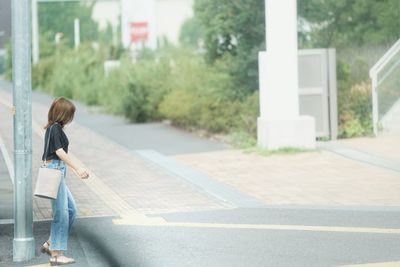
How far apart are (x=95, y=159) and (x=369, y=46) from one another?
7.41m

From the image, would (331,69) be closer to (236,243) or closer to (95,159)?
(95,159)

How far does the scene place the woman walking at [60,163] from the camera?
308 inches

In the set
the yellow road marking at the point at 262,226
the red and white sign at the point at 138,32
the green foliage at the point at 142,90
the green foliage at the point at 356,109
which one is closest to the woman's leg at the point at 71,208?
the yellow road marking at the point at 262,226

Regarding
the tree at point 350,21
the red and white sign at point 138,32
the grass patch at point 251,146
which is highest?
the red and white sign at point 138,32

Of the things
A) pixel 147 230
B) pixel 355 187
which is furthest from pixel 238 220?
pixel 355 187

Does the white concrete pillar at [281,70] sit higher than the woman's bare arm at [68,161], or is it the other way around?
the white concrete pillar at [281,70]

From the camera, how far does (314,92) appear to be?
1794 cm

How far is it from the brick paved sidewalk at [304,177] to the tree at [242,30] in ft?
13.1

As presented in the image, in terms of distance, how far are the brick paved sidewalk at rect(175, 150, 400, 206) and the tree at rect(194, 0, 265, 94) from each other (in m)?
3.98

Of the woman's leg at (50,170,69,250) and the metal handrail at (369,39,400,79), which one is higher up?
the metal handrail at (369,39,400,79)

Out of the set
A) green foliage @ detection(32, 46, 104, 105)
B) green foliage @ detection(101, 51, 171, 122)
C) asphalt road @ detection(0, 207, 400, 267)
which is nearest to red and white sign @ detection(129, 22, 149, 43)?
green foliage @ detection(32, 46, 104, 105)

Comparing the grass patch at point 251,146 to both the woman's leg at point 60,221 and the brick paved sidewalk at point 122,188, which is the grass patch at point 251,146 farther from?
the woman's leg at point 60,221

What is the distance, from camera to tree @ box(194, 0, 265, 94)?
2008 centimetres

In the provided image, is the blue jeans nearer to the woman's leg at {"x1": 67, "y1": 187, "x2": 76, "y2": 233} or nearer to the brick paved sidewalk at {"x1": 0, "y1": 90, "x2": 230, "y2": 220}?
the woman's leg at {"x1": 67, "y1": 187, "x2": 76, "y2": 233}
